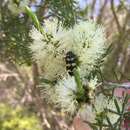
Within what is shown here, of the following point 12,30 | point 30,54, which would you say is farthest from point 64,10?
point 12,30

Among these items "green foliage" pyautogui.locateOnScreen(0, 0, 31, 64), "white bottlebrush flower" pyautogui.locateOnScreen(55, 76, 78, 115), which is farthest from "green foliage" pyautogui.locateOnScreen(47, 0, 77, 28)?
"white bottlebrush flower" pyautogui.locateOnScreen(55, 76, 78, 115)

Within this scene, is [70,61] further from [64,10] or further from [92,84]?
[64,10]

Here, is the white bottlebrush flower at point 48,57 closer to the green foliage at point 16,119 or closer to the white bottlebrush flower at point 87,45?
the white bottlebrush flower at point 87,45

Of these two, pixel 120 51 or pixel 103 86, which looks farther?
pixel 120 51

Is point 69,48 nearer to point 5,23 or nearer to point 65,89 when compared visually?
point 65,89

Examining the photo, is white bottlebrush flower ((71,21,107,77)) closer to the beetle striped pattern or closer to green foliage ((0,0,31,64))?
the beetle striped pattern

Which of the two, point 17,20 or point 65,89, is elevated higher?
point 17,20

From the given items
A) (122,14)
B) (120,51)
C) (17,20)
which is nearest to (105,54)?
(17,20)
